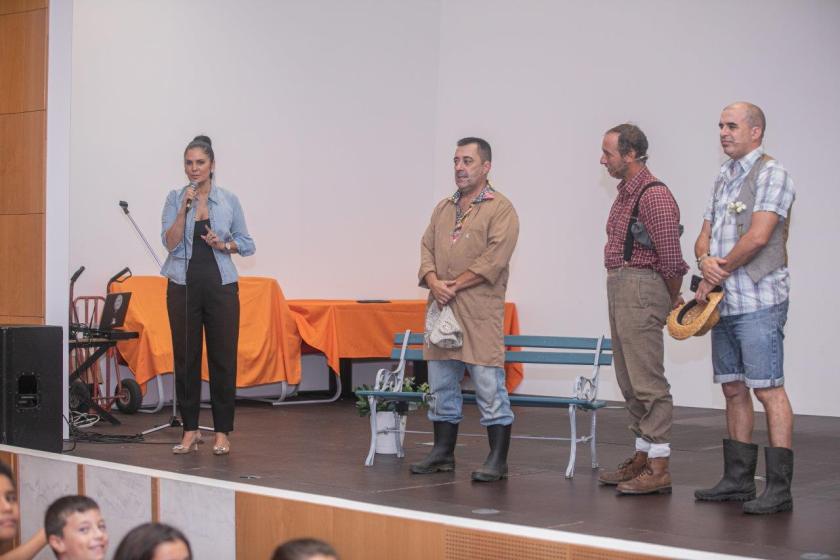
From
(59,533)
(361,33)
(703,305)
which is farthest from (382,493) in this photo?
(361,33)

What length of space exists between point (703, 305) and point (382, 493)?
5.05ft

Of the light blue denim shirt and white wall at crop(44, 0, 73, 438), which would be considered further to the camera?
white wall at crop(44, 0, 73, 438)

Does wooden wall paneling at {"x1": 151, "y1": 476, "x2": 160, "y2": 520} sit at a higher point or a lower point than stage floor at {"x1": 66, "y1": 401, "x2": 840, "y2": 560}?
higher

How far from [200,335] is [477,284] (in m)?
1.55

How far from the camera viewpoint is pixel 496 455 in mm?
5199

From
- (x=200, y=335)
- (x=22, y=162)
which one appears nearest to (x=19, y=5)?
(x=22, y=162)

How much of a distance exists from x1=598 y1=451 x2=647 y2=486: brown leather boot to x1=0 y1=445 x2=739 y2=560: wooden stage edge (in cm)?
204

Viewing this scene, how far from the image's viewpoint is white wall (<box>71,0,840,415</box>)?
8680mm

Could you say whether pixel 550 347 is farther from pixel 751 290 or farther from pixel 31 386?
pixel 31 386

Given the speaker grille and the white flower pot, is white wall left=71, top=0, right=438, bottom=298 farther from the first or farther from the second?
the speaker grille

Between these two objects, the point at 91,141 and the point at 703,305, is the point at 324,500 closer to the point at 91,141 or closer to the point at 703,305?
the point at 703,305

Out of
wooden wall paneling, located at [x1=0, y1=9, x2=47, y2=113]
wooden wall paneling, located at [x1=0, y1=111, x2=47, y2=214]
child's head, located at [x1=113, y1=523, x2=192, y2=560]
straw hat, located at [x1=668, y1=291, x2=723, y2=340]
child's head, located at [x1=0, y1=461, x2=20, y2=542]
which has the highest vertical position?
wooden wall paneling, located at [x1=0, y1=9, x2=47, y2=113]

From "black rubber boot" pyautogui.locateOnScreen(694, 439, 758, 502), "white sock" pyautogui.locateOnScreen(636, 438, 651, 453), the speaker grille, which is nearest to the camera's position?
the speaker grille

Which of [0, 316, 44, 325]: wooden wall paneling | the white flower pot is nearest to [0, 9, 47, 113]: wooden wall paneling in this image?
[0, 316, 44, 325]: wooden wall paneling
